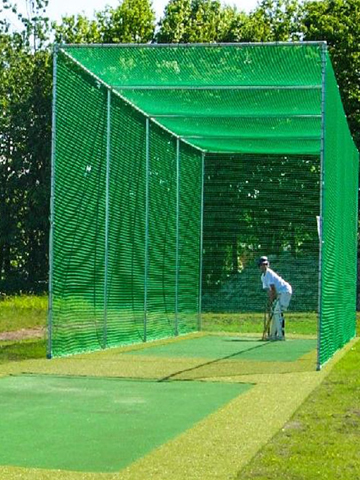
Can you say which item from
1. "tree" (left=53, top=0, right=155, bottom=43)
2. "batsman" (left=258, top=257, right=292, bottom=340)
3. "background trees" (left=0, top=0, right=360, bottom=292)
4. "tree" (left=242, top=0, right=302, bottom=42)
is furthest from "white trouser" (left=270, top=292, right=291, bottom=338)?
"tree" (left=53, top=0, right=155, bottom=43)

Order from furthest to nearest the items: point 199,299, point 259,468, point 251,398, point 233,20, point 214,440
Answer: point 233,20, point 199,299, point 251,398, point 214,440, point 259,468

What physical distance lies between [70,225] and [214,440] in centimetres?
574

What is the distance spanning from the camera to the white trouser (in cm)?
1453

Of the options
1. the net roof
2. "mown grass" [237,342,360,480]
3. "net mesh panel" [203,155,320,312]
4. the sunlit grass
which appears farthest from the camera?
"net mesh panel" [203,155,320,312]

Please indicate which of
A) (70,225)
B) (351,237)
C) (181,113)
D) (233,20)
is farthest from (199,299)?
(233,20)

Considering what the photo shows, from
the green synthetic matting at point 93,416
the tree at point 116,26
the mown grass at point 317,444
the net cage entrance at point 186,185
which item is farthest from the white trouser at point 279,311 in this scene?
the tree at point 116,26

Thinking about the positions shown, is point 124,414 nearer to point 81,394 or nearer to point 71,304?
point 81,394

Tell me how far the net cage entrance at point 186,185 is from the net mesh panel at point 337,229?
0.03 meters

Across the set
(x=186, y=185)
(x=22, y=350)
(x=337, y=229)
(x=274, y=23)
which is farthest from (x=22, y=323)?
(x=274, y=23)

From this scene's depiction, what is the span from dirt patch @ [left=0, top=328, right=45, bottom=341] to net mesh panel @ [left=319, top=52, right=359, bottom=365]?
397cm

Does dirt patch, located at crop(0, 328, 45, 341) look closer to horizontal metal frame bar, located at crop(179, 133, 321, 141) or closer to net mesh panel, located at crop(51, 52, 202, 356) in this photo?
net mesh panel, located at crop(51, 52, 202, 356)

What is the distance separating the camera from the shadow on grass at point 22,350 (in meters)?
11.1

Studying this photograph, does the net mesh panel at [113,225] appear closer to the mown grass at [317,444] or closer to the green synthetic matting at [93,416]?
the green synthetic matting at [93,416]

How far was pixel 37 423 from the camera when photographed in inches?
262
